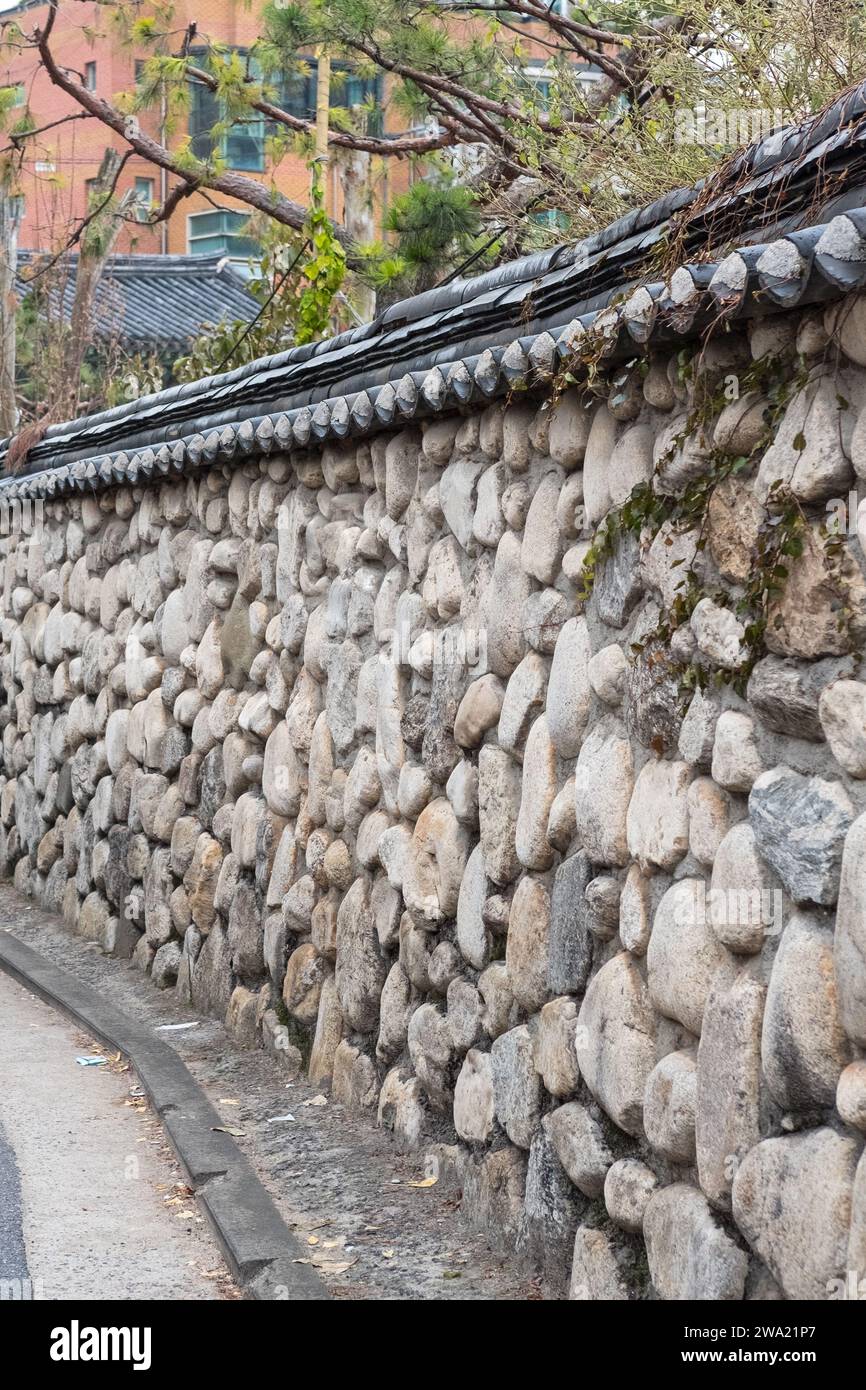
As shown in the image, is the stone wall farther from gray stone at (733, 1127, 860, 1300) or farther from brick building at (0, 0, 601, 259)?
brick building at (0, 0, 601, 259)

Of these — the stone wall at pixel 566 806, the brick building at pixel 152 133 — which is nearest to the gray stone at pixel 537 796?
the stone wall at pixel 566 806

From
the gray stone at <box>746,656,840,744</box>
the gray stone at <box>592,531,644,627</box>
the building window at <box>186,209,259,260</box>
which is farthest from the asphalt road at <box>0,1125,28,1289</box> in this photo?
the building window at <box>186,209,259,260</box>

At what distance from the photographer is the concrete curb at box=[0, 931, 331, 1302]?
4500mm

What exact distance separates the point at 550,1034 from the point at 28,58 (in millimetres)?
32757

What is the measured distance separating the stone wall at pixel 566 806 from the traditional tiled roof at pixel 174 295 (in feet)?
53.3

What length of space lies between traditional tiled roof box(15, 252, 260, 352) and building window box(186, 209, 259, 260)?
1.38 meters

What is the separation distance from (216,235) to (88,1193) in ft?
86.4

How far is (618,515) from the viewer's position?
12.8ft

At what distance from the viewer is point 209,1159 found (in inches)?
215

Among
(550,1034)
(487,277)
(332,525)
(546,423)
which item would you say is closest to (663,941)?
(550,1034)

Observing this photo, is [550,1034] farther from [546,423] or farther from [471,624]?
[546,423]

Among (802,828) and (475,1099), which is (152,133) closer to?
(475,1099)

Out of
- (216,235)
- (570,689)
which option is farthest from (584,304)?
(216,235)

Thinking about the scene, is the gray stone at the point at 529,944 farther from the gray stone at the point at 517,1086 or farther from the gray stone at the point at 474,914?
the gray stone at the point at 474,914
